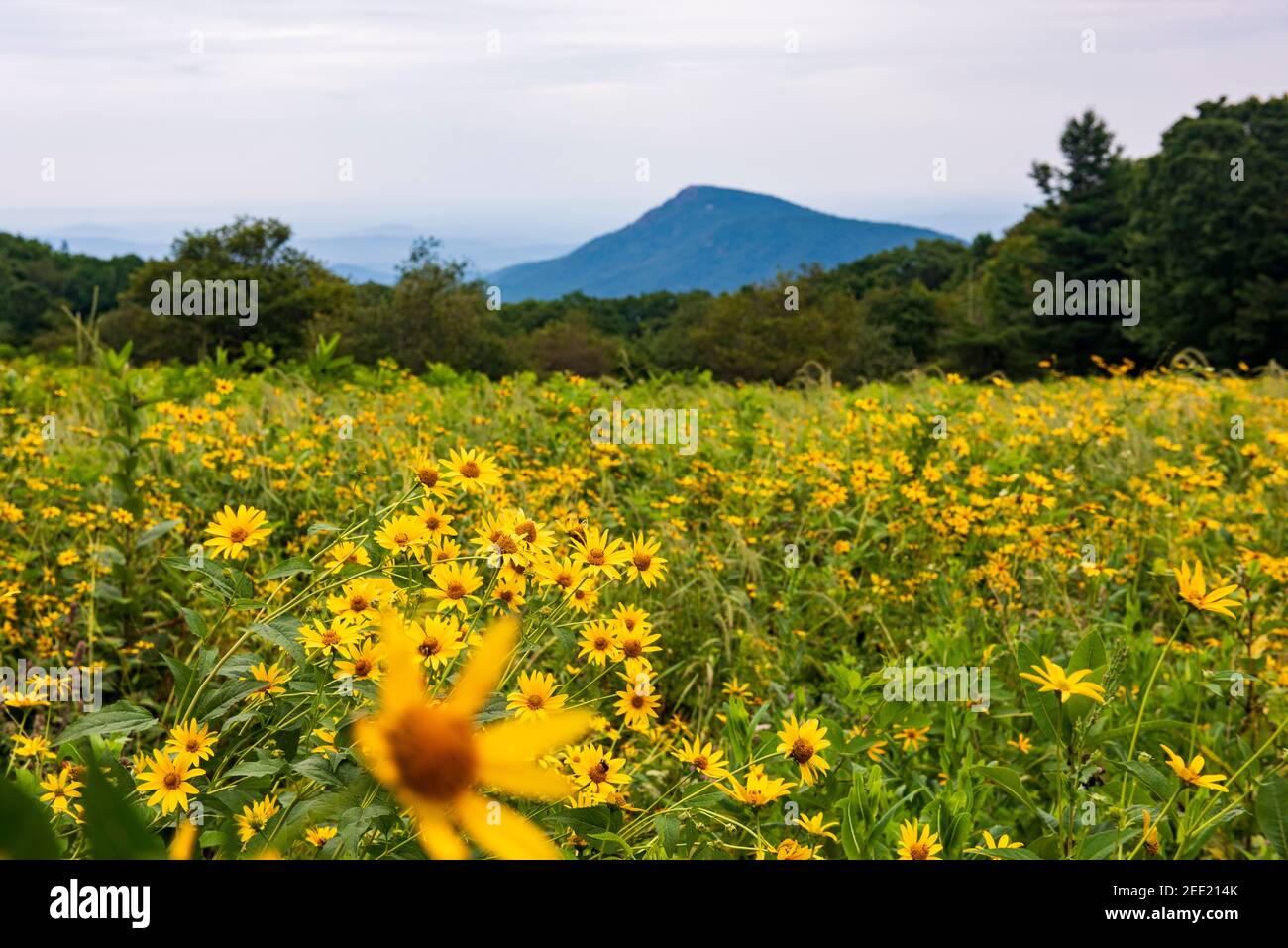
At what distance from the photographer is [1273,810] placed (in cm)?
110

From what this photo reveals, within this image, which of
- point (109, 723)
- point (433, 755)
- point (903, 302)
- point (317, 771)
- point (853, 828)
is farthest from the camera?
point (903, 302)

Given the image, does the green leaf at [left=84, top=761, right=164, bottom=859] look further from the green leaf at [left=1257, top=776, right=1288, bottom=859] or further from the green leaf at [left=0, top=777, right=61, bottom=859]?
the green leaf at [left=1257, top=776, right=1288, bottom=859]

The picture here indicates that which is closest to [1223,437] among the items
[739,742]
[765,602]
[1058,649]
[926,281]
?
[1058,649]

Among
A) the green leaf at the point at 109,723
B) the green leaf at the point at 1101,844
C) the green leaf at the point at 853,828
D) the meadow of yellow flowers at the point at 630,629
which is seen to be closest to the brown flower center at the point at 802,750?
the meadow of yellow flowers at the point at 630,629

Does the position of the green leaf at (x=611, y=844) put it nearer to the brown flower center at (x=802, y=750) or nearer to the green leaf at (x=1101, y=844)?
the brown flower center at (x=802, y=750)

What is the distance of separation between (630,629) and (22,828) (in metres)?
0.92

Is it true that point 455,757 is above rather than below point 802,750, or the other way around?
above

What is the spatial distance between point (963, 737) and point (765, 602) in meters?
1.08

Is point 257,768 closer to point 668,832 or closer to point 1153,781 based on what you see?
point 668,832

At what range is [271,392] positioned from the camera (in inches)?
192

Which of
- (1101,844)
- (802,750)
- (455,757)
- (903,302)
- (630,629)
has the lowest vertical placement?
(1101,844)

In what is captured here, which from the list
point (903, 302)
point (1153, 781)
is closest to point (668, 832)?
point (1153, 781)

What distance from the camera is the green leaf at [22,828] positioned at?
251 mm
